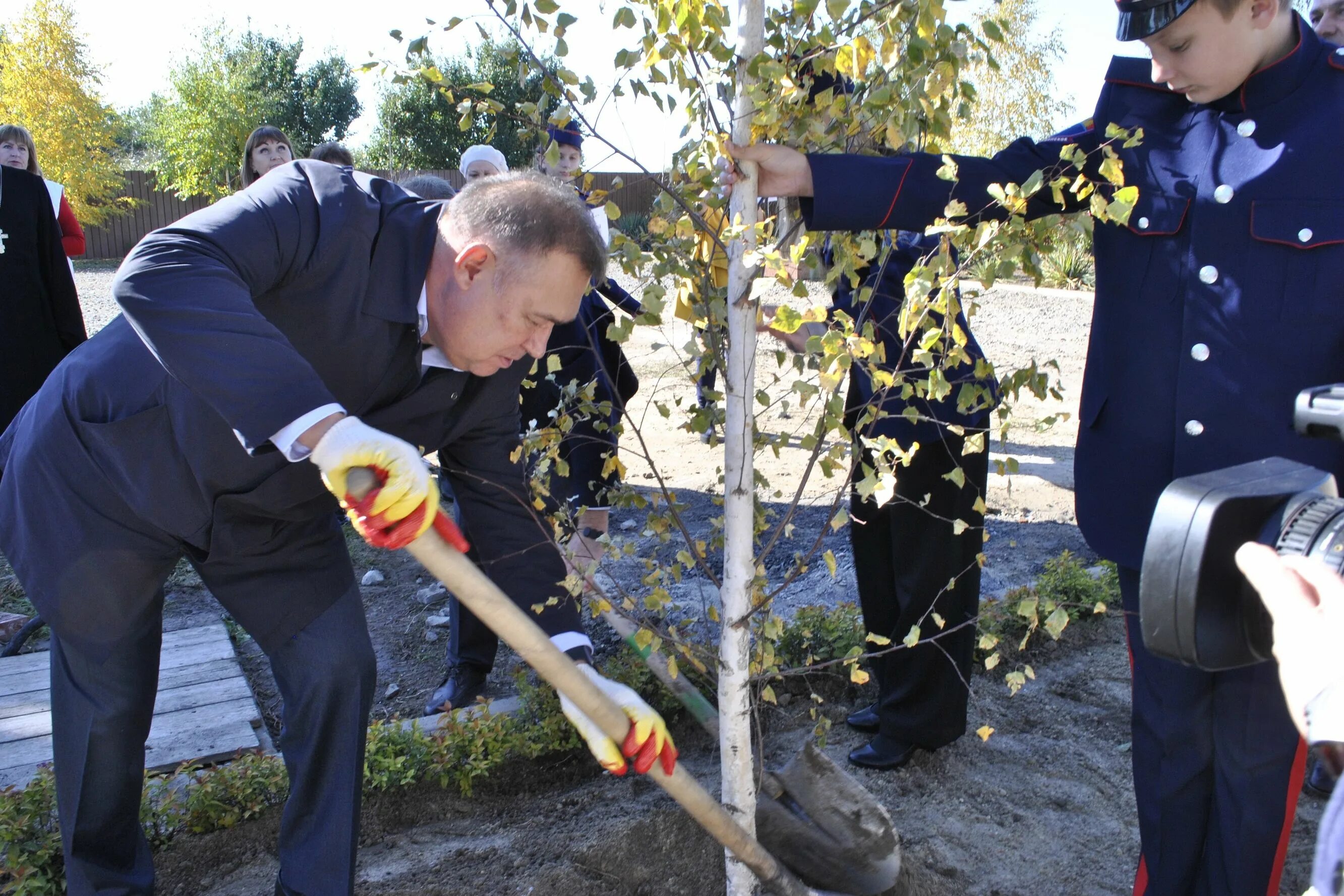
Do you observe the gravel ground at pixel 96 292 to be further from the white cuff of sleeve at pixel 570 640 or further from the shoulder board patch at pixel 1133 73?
the shoulder board patch at pixel 1133 73

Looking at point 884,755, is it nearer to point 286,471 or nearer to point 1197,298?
point 1197,298

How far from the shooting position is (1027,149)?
2.15m

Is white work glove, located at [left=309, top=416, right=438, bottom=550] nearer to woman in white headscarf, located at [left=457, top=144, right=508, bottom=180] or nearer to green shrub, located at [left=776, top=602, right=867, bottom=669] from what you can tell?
green shrub, located at [left=776, top=602, right=867, bottom=669]

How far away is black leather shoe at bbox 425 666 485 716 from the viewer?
3564 mm

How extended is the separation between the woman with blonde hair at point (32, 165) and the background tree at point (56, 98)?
60.4 ft

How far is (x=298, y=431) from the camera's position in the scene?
63.8 inches

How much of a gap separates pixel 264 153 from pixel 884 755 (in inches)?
161

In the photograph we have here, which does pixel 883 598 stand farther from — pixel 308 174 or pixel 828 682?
pixel 308 174

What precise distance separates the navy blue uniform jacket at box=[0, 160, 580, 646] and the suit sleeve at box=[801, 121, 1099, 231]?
811 mm

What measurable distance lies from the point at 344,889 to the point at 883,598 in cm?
172

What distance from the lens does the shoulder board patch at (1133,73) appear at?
2.04 m

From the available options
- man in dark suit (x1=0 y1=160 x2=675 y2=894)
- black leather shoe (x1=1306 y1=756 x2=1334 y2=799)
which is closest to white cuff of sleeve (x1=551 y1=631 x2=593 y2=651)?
man in dark suit (x1=0 y1=160 x2=675 y2=894)

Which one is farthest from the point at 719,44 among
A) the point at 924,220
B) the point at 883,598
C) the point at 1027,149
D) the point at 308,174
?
the point at 883,598

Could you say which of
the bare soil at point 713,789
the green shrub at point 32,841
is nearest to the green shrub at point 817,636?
the bare soil at point 713,789
